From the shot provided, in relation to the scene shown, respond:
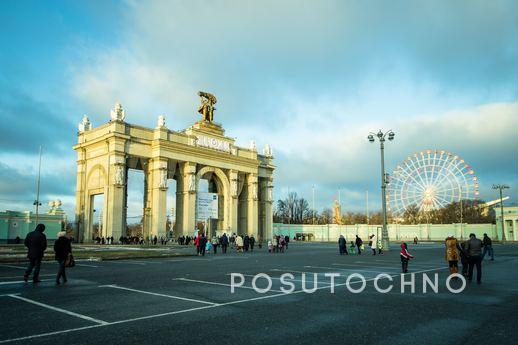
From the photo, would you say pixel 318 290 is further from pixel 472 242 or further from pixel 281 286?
pixel 472 242

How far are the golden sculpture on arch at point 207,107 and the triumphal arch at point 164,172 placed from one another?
162mm

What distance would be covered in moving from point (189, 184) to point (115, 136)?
12.8m

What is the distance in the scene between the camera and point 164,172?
5744 centimetres

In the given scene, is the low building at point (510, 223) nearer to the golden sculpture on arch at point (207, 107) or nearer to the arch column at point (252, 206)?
the arch column at point (252, 206)

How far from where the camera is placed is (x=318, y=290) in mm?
12273

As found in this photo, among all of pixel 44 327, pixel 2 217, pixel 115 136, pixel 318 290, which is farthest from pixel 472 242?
pixel 2 217

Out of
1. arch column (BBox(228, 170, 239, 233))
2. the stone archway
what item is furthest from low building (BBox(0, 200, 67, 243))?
arch column (BBox(228, 170, 239, 233))

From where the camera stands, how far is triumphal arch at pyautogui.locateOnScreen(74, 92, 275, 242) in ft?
175

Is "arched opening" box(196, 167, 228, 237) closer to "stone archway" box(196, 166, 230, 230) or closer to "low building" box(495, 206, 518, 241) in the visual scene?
"stone archway" box(196, 166, 230, 230)

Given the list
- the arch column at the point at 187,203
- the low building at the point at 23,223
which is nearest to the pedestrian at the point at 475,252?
the arch column at the point at 187,203

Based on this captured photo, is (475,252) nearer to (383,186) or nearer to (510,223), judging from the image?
(383,186)

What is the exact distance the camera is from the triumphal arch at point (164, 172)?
53.4m

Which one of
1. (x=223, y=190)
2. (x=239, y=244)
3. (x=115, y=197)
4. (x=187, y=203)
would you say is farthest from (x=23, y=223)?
(x=239, y=244)

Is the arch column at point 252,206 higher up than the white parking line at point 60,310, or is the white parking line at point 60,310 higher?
the arch column at point 252,206
